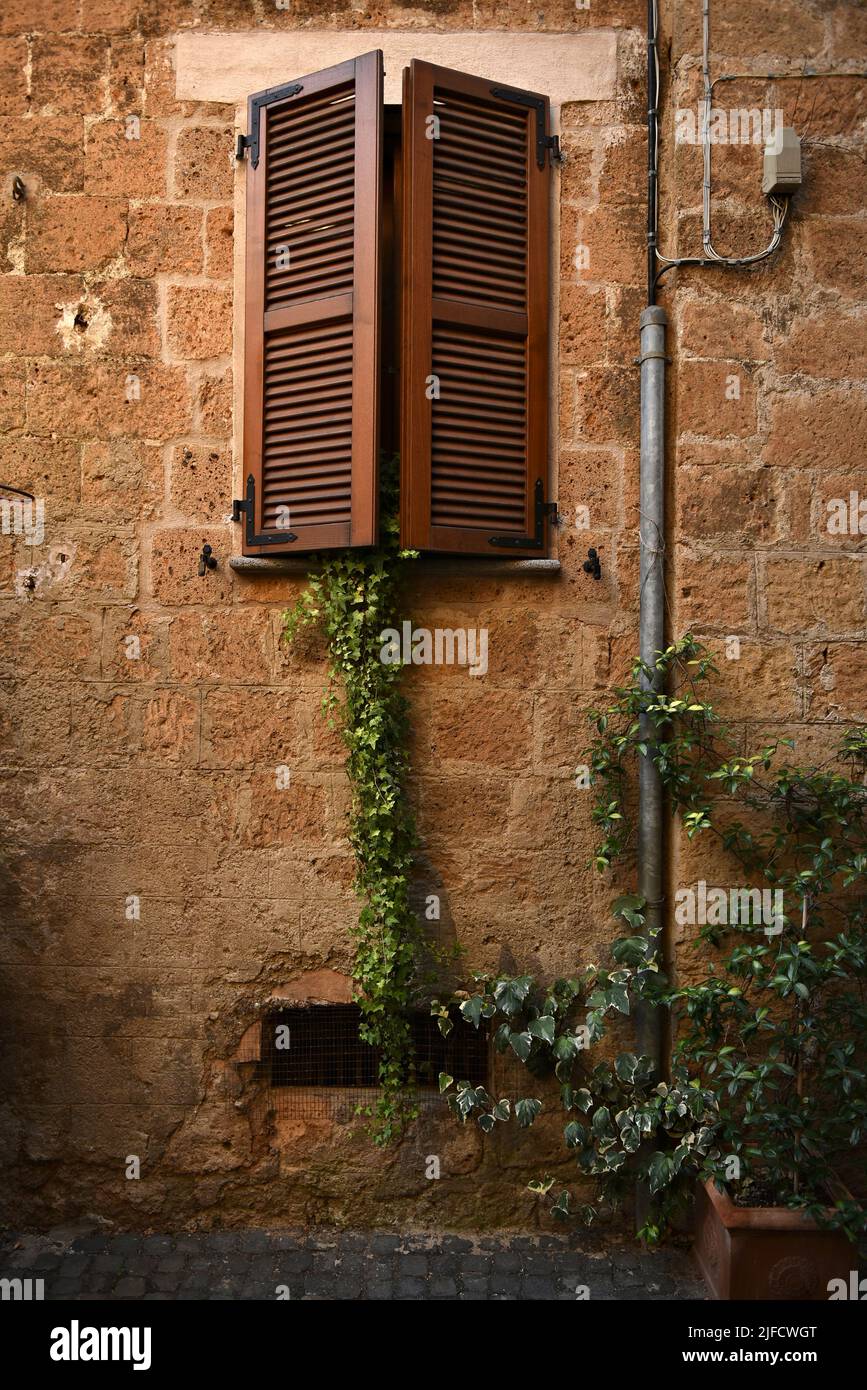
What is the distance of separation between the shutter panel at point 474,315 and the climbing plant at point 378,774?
223 mm

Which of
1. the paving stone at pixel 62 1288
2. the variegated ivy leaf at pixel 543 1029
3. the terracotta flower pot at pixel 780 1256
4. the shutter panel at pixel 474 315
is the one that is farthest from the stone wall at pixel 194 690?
the terracotta flower pot at pixel 780 1256

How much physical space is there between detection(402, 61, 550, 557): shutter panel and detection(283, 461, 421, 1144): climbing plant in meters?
0.22

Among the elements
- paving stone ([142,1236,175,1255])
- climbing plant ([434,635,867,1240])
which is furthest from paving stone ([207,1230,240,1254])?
climbing plant ([434,635,867,1240])

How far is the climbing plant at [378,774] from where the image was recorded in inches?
142

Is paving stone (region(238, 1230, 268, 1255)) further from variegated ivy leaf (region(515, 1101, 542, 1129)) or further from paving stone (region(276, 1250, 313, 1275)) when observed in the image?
variegated ivy leaf (region(515, 1101, 542, 1129))

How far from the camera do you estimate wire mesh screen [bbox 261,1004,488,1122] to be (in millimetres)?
3783

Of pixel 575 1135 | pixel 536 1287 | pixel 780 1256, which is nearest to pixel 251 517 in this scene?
pixel 575 1135

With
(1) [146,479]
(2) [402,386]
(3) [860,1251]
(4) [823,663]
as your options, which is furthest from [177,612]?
(3) [860,1251]

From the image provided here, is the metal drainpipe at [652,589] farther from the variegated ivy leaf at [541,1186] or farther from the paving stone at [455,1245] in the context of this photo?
the paving stone at [455,1245]

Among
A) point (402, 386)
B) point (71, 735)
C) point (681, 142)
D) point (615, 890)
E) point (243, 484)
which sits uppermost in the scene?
point (681, 142)

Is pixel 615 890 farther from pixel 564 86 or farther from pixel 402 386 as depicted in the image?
pixel 564 86

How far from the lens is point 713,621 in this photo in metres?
3.59

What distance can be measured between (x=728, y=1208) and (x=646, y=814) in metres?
1.29

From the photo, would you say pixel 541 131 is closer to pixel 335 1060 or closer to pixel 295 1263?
pixel 335 1060
